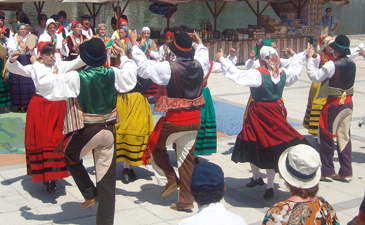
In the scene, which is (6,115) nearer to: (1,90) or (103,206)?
(1,90)

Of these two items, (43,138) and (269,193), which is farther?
(269,193)

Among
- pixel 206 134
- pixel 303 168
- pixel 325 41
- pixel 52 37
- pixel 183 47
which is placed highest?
pixel 52 37

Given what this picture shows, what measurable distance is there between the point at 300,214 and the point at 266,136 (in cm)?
218

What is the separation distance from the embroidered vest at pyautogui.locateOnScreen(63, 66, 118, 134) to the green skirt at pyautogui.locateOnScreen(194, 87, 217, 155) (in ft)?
6.96

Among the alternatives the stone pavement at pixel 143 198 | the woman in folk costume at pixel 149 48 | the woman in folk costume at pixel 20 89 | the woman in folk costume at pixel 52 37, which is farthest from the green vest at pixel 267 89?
the woman in folk costume at pixel 20 89

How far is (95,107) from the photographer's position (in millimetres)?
3721

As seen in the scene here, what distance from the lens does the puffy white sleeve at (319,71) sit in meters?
4.95

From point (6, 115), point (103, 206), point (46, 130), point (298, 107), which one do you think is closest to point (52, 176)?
point (46, 130)

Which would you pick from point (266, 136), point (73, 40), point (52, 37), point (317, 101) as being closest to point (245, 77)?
point (266, 136)

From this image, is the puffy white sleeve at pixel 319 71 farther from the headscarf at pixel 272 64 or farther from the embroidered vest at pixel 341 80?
the headscarf at pixel 272 64

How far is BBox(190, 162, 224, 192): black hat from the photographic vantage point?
2.31 m

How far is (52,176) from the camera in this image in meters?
4.63

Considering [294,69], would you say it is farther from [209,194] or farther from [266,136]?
[209,194]

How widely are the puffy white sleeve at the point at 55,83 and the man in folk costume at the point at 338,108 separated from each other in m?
2.63
